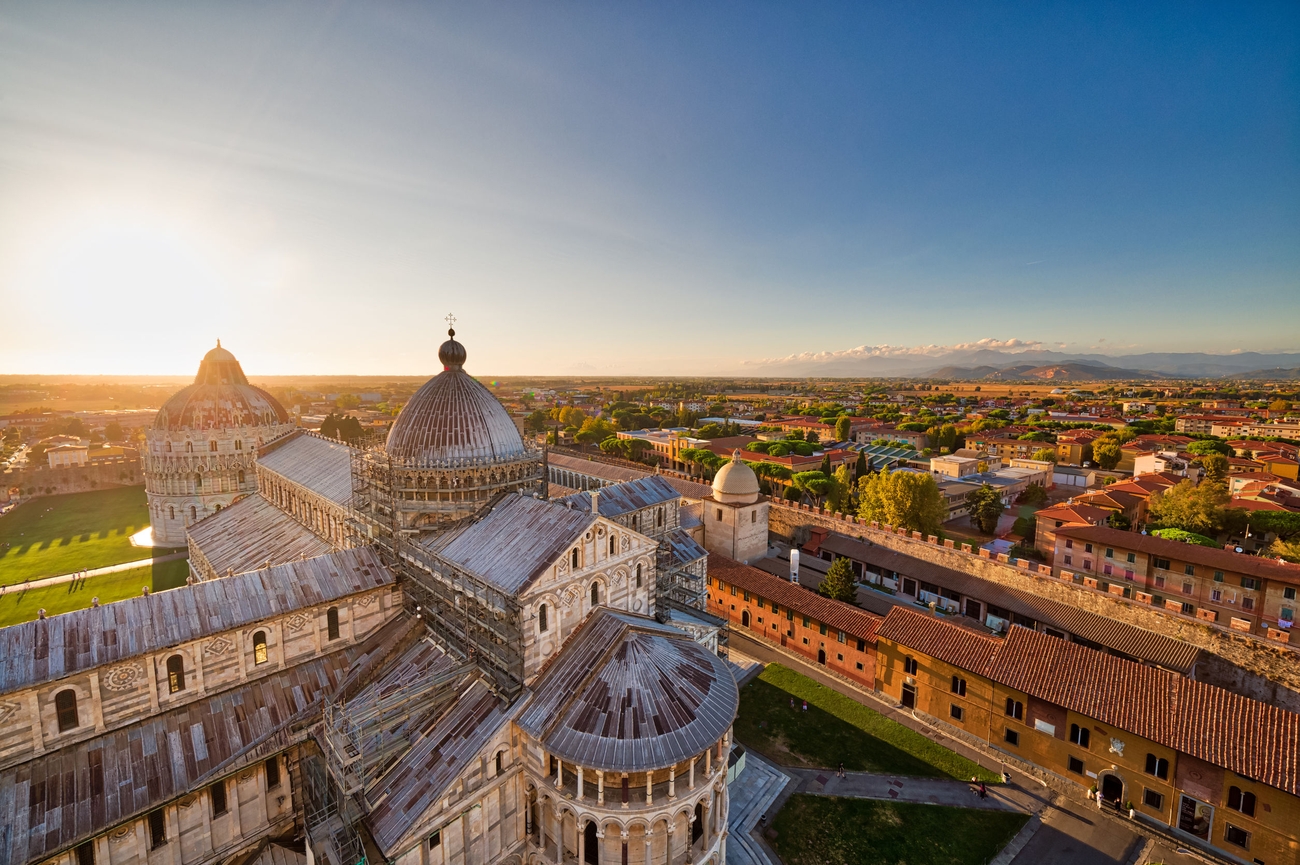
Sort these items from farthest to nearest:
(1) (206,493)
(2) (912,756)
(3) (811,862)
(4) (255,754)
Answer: (1) (206,493)
(2) (912,756)
(3) (811,862)
(4) (255,754)

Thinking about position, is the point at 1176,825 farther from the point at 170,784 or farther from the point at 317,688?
the point at 170,784

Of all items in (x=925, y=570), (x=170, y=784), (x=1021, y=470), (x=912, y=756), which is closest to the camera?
(x=170, y=784)

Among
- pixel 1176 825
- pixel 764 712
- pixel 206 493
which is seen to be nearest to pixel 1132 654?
pixel 1176 825

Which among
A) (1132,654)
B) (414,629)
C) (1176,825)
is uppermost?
(414,629)

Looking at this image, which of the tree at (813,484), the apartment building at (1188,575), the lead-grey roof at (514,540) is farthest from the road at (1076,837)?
the tree at (813,484)

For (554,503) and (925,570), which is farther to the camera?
(925,570)

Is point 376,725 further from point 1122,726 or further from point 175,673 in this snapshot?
point 1122,726
